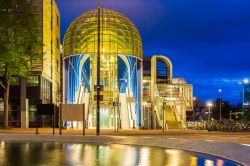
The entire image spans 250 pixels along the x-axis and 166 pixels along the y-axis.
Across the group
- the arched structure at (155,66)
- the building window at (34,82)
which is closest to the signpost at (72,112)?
the building window at (34,82)

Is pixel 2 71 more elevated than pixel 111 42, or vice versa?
pixel 111 42

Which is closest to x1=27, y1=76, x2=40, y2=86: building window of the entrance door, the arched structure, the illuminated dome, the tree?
the illuminated dome

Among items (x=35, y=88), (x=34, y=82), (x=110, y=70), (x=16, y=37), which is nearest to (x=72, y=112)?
(x=16, y=37)

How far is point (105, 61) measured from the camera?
6131cm

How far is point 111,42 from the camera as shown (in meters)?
59.6

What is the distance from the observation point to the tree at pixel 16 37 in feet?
152

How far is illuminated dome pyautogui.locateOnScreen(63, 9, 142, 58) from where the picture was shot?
2338 inches

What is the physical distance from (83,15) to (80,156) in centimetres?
4552

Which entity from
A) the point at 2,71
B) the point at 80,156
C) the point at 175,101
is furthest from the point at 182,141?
the point at 175,101

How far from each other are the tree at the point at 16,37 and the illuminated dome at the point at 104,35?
10757mm

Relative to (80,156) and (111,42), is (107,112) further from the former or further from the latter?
(80,156)

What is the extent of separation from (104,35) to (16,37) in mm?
14401

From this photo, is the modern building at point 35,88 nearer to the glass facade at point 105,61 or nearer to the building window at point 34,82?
the building window at point 34,82

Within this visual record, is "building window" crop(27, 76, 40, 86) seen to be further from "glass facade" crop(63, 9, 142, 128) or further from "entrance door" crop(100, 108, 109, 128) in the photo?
"entrance door" crop(100, 108, 109, 128)
